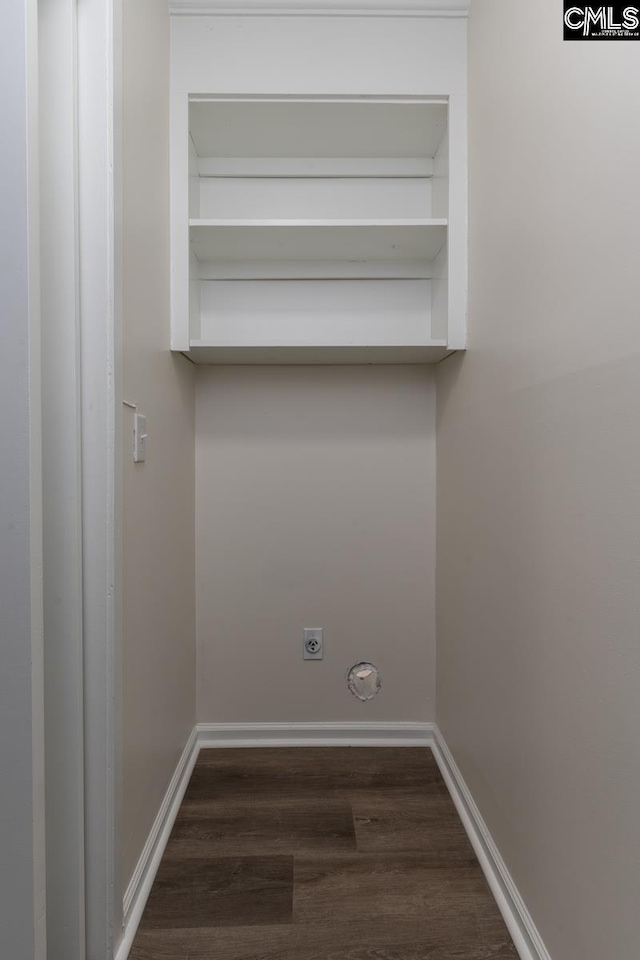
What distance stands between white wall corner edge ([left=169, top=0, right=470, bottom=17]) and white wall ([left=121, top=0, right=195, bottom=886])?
111 millimetres

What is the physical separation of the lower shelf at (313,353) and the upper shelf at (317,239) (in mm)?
349

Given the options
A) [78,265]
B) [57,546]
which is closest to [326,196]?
[78,265]

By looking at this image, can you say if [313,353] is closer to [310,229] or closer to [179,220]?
[310,229]

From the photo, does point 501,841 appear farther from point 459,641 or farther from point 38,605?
point 38,605

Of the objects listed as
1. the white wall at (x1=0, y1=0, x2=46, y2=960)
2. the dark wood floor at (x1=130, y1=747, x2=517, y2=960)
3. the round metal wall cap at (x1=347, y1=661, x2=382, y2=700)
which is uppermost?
the white wall at (x1=0, y1=0, x2=46, y2=960)

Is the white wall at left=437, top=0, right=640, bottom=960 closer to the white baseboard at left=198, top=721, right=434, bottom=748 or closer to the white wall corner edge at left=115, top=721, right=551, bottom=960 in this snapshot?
the white wall corner edge at left=115, top=721, right=551, bottom=960

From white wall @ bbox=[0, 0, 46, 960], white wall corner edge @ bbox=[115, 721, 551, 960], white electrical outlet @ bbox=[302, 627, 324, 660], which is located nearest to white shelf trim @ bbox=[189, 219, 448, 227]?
white wall @ bbox=[0, 0, 46, 960]

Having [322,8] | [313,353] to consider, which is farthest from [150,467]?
[322,8]

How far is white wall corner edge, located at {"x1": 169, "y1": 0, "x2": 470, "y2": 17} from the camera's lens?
160 centimetres

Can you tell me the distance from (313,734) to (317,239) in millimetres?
1750

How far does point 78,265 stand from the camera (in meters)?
1.06

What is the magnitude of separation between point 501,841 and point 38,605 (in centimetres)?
122

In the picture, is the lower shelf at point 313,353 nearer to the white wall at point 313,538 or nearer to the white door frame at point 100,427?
the white wall at point 313,538

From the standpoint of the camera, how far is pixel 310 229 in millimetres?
1667
